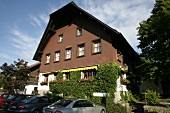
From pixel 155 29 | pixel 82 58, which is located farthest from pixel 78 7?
pixel 155 29

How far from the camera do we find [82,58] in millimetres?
20812

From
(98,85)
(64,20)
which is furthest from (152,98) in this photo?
(64,20)

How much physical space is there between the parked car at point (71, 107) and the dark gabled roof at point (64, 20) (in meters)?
8.87

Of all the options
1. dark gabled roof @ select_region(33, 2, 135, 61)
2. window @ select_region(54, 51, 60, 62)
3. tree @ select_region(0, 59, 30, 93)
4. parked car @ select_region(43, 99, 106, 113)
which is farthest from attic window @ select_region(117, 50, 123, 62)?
tree @ select_region(0, 59, 30, 93)

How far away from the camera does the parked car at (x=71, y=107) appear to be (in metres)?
10.0

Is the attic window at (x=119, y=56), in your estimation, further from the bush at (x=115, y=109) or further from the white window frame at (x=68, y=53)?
the white window frame at (x=68, y=53)

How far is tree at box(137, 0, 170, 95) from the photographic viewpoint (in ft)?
56.9

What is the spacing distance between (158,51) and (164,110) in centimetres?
671

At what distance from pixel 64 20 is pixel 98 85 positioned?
480 inches

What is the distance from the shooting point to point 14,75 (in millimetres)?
24766

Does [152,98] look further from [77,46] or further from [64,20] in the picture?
[64,20]

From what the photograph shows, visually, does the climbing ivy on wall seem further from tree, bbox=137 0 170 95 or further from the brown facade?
tree, bbox=137 0 170 95

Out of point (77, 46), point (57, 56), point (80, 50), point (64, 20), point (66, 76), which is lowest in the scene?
point (66, 76)

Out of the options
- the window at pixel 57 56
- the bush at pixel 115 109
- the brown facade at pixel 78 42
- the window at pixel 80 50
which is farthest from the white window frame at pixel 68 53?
the bush at pixel 115 109
